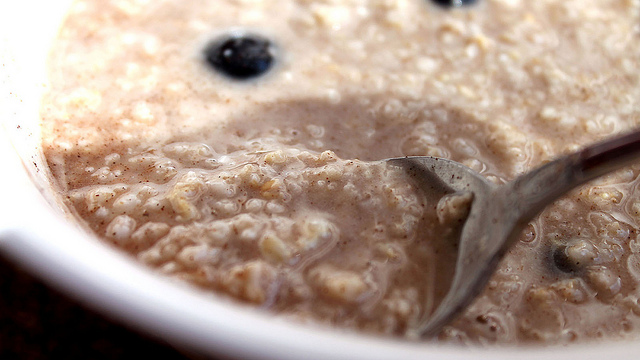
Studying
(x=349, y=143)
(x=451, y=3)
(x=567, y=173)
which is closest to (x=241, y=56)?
(x=349, y=143)

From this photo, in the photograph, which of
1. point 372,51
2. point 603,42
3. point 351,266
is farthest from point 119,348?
point 603,42

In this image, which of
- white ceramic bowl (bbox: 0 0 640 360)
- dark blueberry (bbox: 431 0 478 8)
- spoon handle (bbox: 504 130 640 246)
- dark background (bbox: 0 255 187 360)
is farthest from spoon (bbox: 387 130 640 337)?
dark blueberry (bbox: 431 0 478 8)

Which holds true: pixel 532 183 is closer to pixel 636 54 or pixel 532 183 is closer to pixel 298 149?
pixel 298 149

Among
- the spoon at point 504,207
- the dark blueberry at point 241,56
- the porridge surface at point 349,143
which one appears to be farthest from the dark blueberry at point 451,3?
the spoon at point 504,207

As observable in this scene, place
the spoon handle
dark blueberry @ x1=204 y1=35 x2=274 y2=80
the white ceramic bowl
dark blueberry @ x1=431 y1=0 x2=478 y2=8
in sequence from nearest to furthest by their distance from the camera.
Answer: the white ceramic bowl → the spoon handle → dark blueberry @ x1=204 y1=35 x2=274 y2=80 → dark blueberry @ x1=431 y1=0 x2=478 y2=8

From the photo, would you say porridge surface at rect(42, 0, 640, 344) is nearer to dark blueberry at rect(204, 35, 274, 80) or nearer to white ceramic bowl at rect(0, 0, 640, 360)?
dark blueberry at rect(204, 35, 274, 80)

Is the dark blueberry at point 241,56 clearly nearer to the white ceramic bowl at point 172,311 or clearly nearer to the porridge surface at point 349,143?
the porridge surface at point 349,143

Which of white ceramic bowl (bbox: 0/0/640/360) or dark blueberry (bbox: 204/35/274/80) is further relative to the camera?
dark blueberry (bbox: 204/35/274/80)
